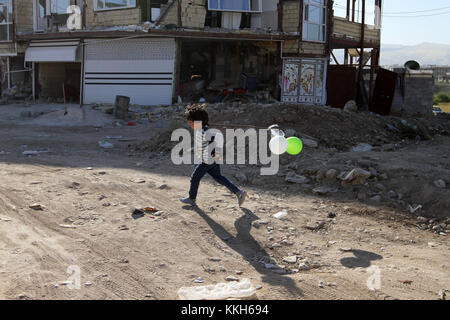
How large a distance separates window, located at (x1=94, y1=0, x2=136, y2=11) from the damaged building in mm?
40

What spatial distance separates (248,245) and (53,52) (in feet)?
56.6

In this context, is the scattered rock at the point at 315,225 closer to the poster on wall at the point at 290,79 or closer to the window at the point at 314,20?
the poster on wall at the point at 290,79

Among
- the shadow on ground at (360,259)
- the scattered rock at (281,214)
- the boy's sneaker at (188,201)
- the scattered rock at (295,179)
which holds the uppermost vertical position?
the scattered rock at (295,179)

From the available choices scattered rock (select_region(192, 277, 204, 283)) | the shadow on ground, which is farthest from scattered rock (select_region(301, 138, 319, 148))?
scattered rock (select_region(192, 277, 204, 283))

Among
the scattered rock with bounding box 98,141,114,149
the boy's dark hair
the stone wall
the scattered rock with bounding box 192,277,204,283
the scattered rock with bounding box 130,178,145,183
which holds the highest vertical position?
the stone wall

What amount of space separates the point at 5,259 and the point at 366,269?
312 cm

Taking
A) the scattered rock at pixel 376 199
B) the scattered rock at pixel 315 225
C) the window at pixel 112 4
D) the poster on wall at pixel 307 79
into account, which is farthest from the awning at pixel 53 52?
the scattered rock at pixel 315 225

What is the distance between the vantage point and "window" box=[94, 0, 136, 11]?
1720 centimetres

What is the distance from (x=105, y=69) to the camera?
714 inches

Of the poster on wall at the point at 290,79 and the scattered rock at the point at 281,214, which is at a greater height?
the poster on wall at the point at 290,79

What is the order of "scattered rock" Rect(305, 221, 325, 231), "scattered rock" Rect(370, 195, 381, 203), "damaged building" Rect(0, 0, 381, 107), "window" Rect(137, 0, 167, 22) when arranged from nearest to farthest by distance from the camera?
"scattered rock" Rect(305, 221, 325, 231) < "scattered rock" Rect(370, 195, 381, 203) < "damaged building" Rect(0, 0, 381, 107) < "window" Rect(137, 0, 167, 22)

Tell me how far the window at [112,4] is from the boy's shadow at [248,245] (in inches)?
543

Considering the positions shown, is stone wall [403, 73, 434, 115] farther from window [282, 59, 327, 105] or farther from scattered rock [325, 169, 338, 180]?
scattered rock [325, 169, 338, 180]

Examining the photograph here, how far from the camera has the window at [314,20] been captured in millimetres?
17925
